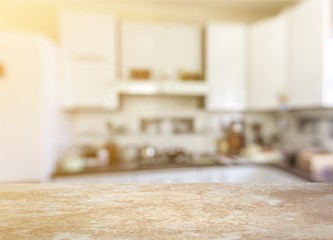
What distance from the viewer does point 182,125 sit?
8.42 ft

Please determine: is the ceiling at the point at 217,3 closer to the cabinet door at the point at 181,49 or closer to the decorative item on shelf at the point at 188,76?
the cabinet door at the point at 181,49

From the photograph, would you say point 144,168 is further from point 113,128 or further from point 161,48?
point 161,48

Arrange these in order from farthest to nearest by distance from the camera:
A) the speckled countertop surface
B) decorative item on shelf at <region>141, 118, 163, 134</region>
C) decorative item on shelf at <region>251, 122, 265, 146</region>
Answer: decorative item on shelf at <region>251, 122, 265, 146</region> < decorative item on shelf at <region>141, 118, 163, 134</region> < the speckled countertop surface

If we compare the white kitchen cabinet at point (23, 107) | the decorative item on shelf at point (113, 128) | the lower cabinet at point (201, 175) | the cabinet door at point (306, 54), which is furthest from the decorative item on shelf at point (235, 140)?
the white kitchen cabinet at point (23, 107)

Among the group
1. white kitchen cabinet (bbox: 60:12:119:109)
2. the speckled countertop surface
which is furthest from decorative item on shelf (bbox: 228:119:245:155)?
the speckled countertop surface

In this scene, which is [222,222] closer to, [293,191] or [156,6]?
[293,191]

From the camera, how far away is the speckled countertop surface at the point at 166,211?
331 mm

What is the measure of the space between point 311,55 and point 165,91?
50.1 inches

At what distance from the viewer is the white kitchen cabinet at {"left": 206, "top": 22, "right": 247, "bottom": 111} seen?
2.27 m

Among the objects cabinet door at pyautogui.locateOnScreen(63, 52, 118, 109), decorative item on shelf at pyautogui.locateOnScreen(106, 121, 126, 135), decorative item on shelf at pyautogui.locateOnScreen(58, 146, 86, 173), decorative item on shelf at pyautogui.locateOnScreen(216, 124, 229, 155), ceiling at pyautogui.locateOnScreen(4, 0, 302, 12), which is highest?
ceiling at pyautogui.locateOnScreen(4, 0, 302, 12)

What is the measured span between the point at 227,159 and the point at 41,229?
2.06m

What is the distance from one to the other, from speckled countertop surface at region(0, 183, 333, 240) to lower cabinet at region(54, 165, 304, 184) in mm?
1462

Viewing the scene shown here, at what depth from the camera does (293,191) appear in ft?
1.46

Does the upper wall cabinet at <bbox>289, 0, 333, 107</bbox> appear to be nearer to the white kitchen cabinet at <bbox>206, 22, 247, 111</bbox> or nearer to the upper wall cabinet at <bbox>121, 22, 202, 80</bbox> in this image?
the white kitchen cabinet at <bbox>206, 22, 247, 111</bbox>
